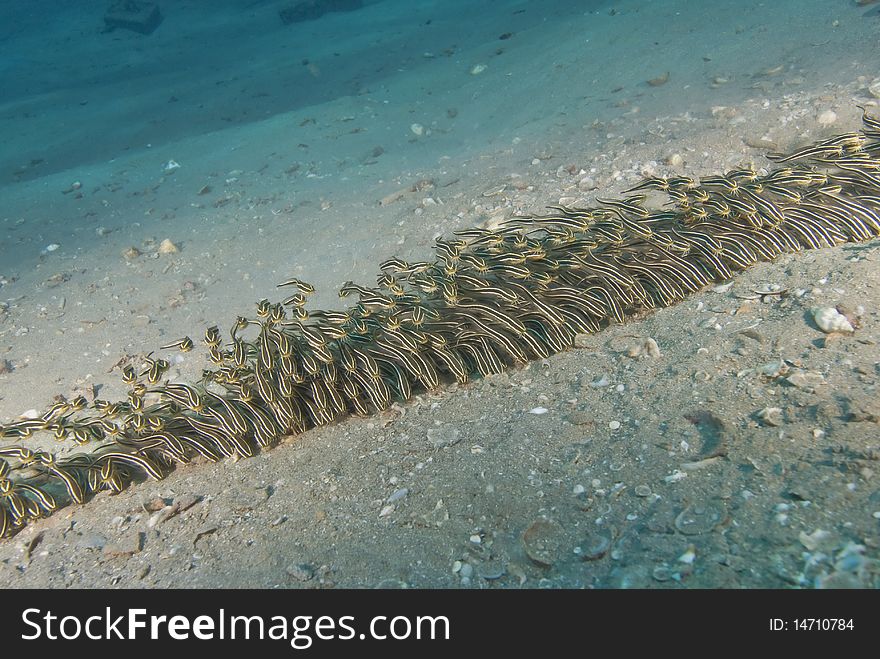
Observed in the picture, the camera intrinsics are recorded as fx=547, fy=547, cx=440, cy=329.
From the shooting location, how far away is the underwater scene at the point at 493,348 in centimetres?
271

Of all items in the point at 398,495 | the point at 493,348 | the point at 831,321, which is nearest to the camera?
the point at 398,495

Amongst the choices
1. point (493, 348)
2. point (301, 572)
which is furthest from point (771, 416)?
point (301, 572)

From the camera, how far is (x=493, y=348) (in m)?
4.33

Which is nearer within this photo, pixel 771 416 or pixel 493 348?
pixel 771 416

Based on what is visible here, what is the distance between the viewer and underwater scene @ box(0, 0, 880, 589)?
271cm

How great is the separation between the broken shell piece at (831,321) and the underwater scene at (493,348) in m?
0.03

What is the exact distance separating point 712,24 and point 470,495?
445 inches

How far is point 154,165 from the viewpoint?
11.3m

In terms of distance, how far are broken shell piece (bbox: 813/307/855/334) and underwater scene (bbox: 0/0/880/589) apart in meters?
0.03

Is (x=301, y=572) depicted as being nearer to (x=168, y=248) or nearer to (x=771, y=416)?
(x=771, y=416)

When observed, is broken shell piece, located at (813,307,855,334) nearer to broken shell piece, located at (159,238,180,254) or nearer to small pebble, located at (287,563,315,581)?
small pebble, located at (287,563,315,581)

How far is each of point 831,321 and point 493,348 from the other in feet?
7.44

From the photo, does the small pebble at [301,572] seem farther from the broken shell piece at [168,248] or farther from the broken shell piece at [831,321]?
the broken shell piece at [168,248]

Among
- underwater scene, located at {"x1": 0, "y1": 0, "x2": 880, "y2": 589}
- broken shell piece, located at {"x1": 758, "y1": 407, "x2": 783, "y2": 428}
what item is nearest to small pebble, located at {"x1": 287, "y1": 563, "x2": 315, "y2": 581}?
underwater scene, located at {"x1": 0, "y1": 0, "x2": 880, "y2": 589}
